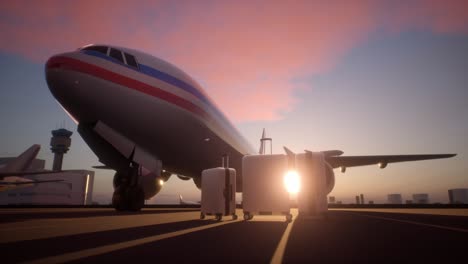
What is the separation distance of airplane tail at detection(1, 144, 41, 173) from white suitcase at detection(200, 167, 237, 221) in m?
27.7

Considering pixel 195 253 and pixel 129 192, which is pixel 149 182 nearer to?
pixel 129 192

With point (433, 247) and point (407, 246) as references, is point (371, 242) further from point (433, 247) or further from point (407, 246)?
point (433, 247)

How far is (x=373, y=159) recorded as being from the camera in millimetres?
17109

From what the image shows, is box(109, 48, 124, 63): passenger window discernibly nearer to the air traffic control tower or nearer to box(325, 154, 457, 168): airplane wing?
box(325, 154, 457, 168): airplane wing

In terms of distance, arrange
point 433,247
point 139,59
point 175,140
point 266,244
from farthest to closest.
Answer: point 175,140
point 139,59
point 266,244
point 433,247

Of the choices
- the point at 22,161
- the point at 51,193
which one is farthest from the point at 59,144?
the point at 22,161

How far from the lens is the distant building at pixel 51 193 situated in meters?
129

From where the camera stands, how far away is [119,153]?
9.91 meters

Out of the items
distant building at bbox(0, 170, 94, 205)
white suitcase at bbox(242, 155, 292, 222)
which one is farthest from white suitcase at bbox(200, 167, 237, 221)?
distant building at bbox(0, 170, 94, 205)

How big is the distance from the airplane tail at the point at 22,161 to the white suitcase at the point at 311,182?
30083 mm

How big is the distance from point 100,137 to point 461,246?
9.43 meters

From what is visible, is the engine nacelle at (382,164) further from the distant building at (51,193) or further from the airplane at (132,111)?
the distant building at (51,193)

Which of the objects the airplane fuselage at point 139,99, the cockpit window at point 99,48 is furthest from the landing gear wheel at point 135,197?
the cockpit window at point 99,48

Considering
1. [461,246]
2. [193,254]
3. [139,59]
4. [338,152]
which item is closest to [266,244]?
[193,254]
